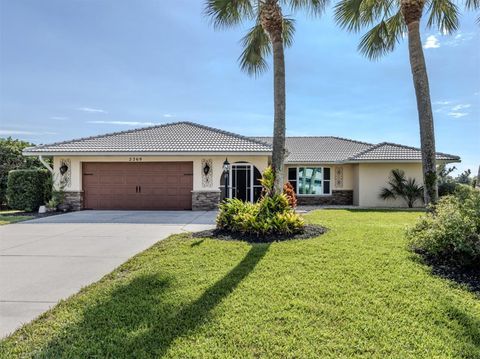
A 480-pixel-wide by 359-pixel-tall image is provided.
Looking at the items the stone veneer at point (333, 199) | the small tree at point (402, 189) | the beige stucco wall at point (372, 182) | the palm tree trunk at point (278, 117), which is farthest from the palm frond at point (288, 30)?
the small tree at point (402, 189)

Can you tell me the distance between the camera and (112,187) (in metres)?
15.6

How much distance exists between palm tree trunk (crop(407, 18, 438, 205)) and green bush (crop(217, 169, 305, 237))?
11.4 ft

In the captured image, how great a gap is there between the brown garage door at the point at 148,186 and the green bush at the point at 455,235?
36.6 ft

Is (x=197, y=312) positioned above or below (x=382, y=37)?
below

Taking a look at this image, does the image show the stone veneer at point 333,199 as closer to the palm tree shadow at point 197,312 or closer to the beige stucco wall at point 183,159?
the beige stucco wall at point 183,159

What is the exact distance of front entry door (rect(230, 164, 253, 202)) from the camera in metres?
16.4

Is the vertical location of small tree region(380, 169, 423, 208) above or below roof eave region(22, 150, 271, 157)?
below

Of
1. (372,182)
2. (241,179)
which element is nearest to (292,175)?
(241,179)

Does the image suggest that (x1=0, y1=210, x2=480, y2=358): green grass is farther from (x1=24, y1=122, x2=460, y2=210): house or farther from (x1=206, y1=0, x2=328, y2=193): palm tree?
(x1=24, y1=122, x2=460, y2=210): house

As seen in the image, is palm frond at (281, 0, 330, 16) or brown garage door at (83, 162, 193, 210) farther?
brown garage door at (83, 162, 193, 210)

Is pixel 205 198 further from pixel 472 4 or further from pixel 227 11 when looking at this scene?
pixel 472 4

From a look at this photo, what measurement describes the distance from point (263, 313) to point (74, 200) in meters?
14.5

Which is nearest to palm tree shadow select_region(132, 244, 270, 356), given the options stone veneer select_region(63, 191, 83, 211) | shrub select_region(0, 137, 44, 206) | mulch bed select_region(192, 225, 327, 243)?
mulch bed select_region(192, 225, 327, 243)

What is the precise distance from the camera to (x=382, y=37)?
10.9 m
